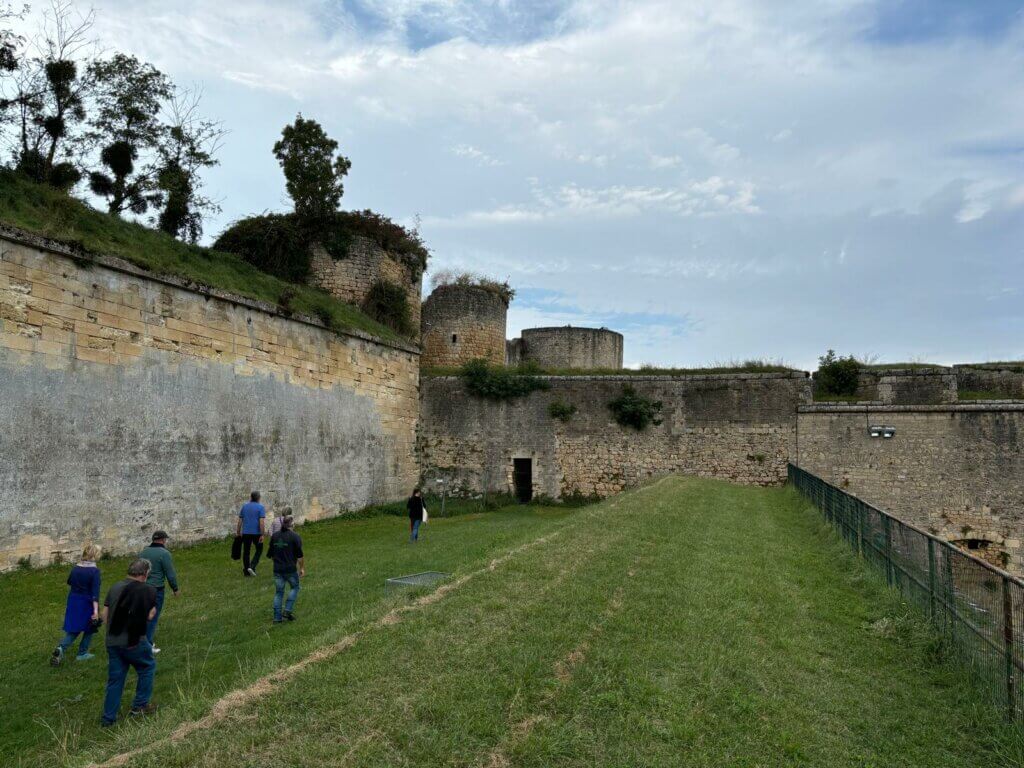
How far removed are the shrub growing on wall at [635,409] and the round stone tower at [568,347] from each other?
7.60m

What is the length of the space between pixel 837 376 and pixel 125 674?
19523 mm

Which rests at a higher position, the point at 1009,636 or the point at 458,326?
the point at 458,326

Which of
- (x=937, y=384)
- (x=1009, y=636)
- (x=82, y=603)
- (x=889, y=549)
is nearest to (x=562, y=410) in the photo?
(x=937, y=384)

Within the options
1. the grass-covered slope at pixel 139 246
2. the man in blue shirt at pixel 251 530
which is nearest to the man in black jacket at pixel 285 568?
the man in blue shirt at pixel 251 530

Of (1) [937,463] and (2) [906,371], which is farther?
(2) [906,371]

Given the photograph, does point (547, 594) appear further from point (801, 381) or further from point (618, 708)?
point (801, 381)

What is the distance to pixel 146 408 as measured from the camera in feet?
37.5

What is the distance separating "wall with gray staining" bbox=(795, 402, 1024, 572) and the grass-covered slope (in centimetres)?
1428

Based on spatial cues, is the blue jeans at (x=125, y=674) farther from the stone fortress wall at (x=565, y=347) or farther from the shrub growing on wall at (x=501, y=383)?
the stone fortress wall at (x=565, y=347)

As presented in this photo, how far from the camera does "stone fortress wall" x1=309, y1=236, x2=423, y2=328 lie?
19438 millimetres

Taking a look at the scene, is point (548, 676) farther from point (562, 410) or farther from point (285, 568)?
point (562, 410)

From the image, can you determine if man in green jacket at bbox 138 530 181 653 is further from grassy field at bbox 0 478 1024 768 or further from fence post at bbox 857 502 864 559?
fence post at bbox 857 502 864 559

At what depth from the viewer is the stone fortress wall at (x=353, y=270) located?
19438mm

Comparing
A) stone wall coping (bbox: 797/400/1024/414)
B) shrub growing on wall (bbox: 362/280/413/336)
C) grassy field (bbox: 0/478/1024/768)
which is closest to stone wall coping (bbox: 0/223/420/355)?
shrub growing on wall (bbox: 362/280/413/336)
